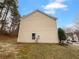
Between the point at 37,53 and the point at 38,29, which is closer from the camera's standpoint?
the point at 37,53

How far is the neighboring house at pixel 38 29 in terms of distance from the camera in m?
27.2

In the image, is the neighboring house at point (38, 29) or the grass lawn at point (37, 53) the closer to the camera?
the grass lawn at point (37, 53)

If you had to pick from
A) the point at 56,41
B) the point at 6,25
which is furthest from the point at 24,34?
the point at 6,25

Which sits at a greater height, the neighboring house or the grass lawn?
the neighboring house

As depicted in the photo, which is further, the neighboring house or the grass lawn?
the neighboring house

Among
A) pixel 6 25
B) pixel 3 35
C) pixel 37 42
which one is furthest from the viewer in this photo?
pixel 6 25

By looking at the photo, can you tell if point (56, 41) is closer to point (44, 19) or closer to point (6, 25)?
point (44, 19)

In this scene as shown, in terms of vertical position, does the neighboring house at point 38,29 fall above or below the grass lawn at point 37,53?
above

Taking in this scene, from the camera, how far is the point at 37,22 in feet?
90.7

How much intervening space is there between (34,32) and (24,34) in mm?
1670

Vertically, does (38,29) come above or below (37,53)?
above

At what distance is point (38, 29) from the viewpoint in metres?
27.5

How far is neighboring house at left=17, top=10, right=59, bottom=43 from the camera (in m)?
27.2

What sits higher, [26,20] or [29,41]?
[26,20]
